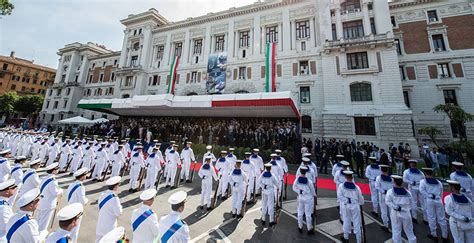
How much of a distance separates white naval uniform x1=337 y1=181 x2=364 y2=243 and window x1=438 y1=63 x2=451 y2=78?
25.0 meters

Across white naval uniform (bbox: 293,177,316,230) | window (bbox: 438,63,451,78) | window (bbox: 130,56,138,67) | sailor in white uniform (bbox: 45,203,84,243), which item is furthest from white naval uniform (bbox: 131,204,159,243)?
window (bbox: 130,56,138,67)

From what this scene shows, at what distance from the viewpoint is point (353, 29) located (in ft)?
67.8

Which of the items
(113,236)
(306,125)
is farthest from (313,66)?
(113,236)

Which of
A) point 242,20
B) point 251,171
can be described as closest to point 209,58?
point 242,20

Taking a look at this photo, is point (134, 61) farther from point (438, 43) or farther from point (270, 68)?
point (438, 43)

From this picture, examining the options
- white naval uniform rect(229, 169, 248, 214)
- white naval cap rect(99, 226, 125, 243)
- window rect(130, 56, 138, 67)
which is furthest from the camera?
window rect(130, 56, 138, 67)

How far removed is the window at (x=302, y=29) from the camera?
2269cm

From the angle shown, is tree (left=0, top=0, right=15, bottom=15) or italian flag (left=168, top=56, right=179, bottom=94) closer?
tree (left=0, top=0, right=15, bottom=15)

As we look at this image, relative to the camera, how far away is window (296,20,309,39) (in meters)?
22.7

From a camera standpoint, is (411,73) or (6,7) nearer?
(6,7)

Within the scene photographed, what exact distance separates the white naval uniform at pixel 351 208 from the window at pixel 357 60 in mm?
18889

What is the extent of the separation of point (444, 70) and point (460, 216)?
24761 millimetres

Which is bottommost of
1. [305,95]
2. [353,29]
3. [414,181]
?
[414,181]

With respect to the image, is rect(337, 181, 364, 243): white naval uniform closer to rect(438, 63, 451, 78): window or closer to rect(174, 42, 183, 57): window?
rect(438, 63, 451, 78): window
